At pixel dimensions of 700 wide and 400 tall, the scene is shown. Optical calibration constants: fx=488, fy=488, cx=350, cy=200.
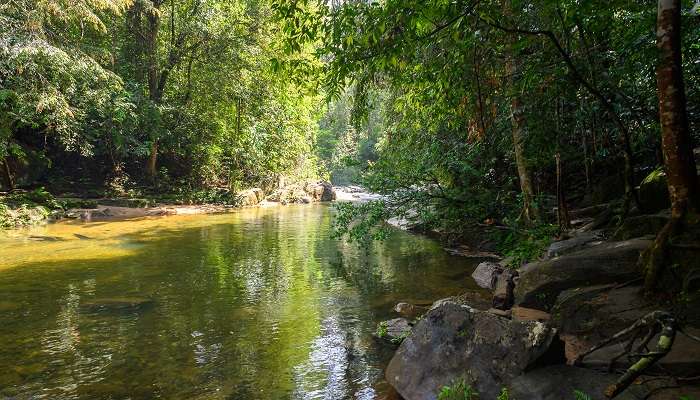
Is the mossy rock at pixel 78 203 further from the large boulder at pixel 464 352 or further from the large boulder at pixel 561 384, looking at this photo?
the large boulder at pixel 561 384

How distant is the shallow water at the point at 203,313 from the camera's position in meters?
5.09

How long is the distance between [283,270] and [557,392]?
7.49 metres

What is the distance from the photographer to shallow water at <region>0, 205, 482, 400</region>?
5.09 metres

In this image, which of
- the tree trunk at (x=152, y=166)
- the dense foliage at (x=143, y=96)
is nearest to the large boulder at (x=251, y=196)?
the dense foliage at (x=143, y=96)

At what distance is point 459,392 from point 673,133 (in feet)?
10.2

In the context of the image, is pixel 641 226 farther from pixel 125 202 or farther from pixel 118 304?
pixel 125 202

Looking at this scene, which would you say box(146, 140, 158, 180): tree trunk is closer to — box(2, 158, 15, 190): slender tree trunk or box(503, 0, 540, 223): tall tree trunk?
box(2, 158, 15, 190): slender tree trunk

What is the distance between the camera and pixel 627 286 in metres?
5.17

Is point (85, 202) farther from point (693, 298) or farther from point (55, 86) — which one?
point (693, 298)

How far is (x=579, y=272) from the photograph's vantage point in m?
5.73

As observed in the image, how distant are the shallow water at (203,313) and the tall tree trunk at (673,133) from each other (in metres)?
→ 3.12

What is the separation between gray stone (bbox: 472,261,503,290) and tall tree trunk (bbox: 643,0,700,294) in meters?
3.88

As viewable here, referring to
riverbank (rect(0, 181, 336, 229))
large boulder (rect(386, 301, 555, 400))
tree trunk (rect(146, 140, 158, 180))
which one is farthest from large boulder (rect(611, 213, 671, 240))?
tree trunk (rect(146, 140, 158, 180))

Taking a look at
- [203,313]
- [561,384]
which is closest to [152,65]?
[203,313]
